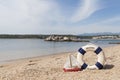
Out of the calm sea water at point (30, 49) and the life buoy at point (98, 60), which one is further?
the calm sea water at point (30, 49)

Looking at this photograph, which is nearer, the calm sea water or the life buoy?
the life buoy

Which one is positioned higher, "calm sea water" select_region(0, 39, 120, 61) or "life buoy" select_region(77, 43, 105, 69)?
"life buoy" select_region(77, 43, 105, 69)

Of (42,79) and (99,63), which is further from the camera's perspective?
(99,63)

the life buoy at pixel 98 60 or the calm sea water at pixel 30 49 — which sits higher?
the life buoy at pixel 98 60

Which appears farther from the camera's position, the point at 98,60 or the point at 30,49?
the point at 30,49

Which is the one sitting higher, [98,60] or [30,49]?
[98,60]

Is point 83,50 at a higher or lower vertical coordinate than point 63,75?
higher

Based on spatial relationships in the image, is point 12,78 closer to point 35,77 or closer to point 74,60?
point 35,77

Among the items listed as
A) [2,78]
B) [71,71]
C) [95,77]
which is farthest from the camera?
[71,71]

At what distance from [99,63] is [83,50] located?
80 centimetres

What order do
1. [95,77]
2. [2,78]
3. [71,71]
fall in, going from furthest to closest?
[71,71] < [2,78] < [95,77]

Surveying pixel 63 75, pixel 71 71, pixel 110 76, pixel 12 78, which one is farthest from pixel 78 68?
pixel 12 78

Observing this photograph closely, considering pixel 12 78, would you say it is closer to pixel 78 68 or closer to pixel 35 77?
pixel 35 77

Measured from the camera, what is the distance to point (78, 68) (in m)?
8.85
